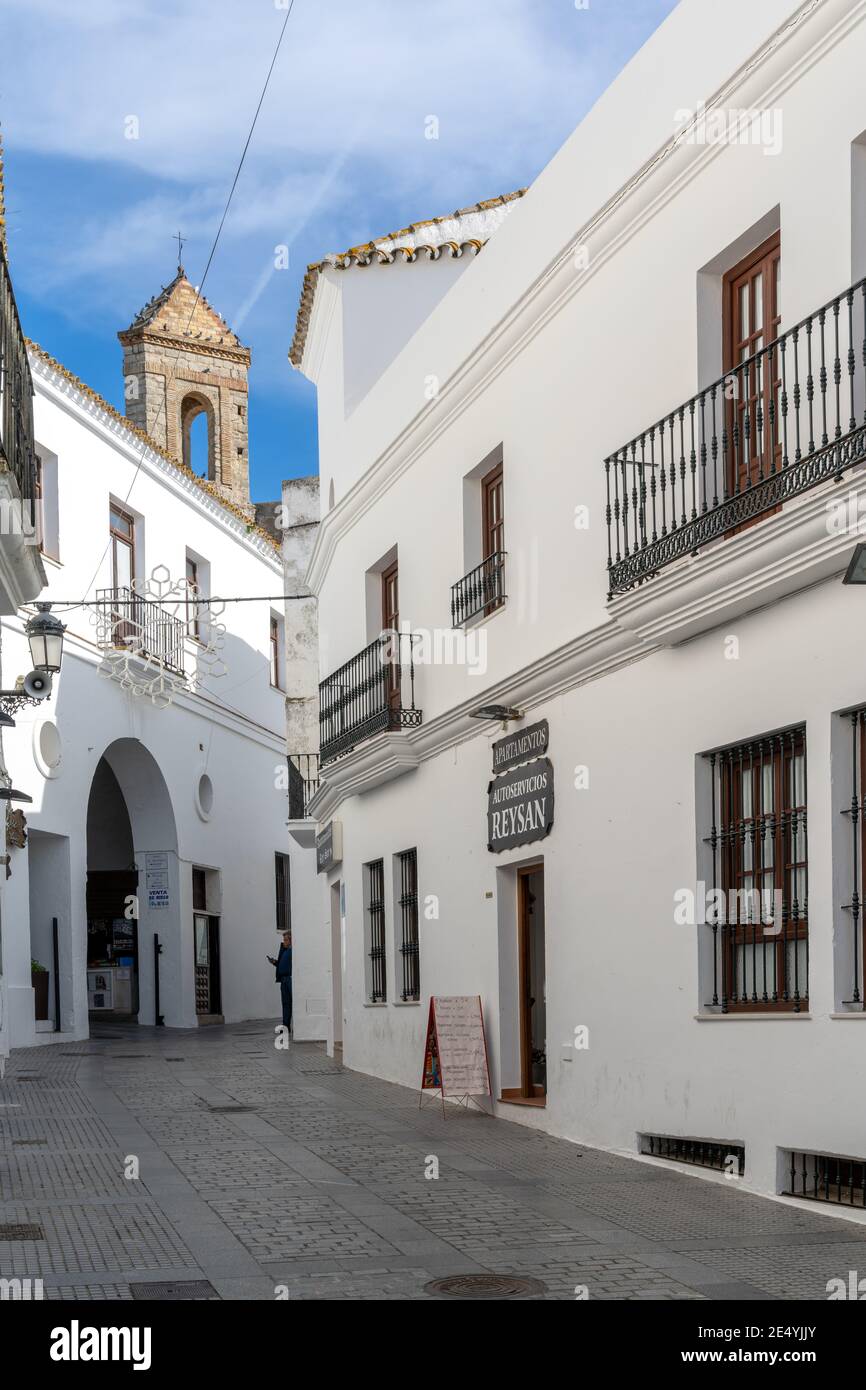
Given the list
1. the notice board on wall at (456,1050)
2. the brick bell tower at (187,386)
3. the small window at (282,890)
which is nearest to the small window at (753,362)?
the notice board on wall at (456,1050)

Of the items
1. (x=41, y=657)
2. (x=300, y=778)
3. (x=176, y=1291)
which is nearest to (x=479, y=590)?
(x=41, y=657)

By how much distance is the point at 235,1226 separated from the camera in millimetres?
8312

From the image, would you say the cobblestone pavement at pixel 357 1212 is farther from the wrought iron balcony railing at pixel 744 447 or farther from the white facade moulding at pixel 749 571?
the wrought iron balcony railing at pixel 744 447

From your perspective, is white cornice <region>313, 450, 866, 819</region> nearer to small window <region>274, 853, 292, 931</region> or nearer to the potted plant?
the potted plant

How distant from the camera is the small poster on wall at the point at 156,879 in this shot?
2644 centimetres

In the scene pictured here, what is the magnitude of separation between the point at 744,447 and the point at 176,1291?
5546 mm

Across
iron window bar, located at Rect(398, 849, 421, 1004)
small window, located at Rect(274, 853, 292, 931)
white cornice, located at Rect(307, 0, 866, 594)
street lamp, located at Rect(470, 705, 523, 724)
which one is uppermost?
white cornice, located at Rect(307, 0, 866, 594)

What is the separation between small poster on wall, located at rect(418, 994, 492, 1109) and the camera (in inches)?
530

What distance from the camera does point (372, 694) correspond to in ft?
55.7

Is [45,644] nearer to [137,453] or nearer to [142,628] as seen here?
[142,628]

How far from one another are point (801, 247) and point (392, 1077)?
10.1 meters

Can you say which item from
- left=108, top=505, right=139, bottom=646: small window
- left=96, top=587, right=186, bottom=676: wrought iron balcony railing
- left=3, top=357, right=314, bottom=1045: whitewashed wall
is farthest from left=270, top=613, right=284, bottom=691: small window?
left=108, top=505, right=139, bottom=646: small window

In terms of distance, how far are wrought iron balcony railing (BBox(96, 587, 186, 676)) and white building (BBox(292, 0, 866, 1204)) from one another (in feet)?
27.0
